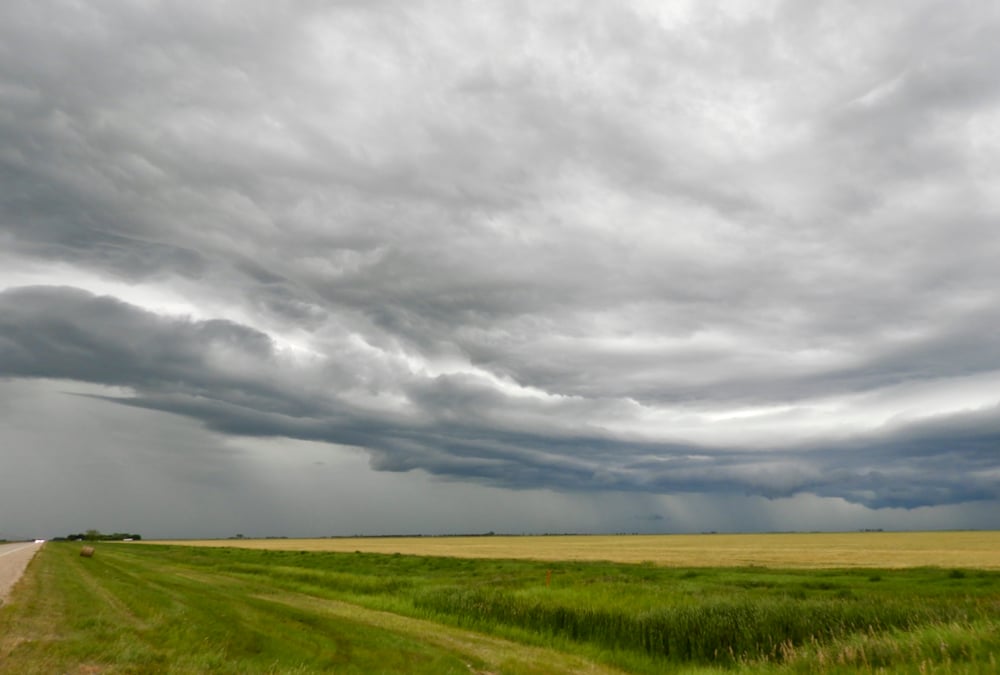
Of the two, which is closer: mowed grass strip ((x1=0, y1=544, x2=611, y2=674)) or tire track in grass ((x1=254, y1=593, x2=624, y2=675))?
mowed grass strip ((x1=0, y1=544, x2=611, y2=674))

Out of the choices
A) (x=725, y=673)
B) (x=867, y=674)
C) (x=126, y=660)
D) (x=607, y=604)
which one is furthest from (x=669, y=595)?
(x=126, y=660)

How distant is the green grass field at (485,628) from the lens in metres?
17.5

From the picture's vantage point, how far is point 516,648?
2616 centimetres

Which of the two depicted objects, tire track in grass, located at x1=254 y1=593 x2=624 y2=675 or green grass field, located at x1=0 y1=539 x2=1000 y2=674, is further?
tire track in grass, located at x1=254 y1=593 x2=624 y2=675

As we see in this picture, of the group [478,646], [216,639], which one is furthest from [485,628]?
[216,639]

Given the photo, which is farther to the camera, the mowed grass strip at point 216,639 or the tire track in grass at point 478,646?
the tire track in grass at point 478,646

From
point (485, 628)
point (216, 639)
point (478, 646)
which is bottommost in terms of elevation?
point (485, 628)

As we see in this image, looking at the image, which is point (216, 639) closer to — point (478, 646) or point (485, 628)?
point (478, 646)

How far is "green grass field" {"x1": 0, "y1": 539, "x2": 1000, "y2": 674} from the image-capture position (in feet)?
57.4

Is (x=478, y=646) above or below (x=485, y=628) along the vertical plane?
above

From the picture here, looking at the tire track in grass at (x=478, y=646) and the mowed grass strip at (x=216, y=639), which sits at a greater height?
the mowed grass strip at (x=216, y=639)

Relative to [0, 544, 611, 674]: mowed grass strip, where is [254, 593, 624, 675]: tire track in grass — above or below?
below

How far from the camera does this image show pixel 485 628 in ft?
104

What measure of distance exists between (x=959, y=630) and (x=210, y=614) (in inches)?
1031
